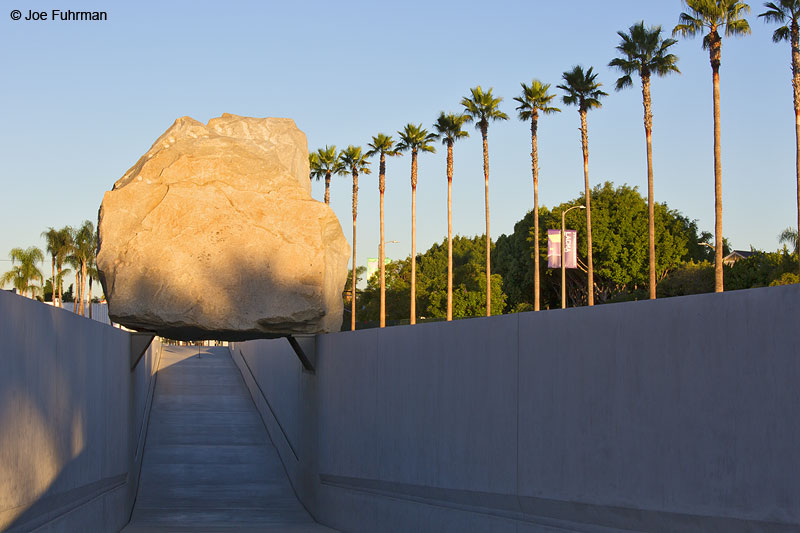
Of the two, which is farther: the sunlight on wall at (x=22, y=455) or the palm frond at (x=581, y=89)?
the palm frond at (x=581, y=89)

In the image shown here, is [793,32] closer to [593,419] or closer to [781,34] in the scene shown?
[781,34]

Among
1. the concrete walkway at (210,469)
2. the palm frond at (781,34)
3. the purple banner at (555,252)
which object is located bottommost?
the concrete walkway at (210,469)

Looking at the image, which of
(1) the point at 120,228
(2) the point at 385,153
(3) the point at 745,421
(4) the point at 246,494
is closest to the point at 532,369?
(3) the point at 745,421

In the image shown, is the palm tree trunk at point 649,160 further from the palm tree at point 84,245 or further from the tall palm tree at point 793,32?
the palm tree at point 84,245

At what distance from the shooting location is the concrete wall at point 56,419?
8.83 m

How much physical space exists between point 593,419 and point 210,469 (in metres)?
19.1

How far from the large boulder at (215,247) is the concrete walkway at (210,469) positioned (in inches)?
192

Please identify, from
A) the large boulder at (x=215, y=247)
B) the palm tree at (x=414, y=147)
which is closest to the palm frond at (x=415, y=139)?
the palm tree at (x=414, y=147)

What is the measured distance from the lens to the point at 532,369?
10.5 m

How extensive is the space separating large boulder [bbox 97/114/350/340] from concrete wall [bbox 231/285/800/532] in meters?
2.78

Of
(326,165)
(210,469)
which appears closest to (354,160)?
(326,165)

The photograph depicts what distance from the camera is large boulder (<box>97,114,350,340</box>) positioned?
696 inches

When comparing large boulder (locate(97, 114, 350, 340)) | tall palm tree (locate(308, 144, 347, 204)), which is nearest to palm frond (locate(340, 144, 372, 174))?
tall palm tree (locate(308, 144, 347, 204))

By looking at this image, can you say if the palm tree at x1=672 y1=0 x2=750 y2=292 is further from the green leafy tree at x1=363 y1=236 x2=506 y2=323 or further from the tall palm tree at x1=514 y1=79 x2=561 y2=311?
the green leafy tree at x1=363 y1=236 x2=506 y2=323
